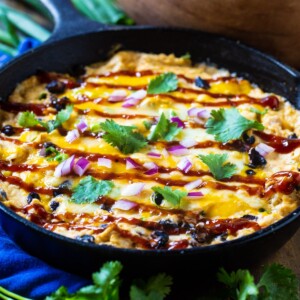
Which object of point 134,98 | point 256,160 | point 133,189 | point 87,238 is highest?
point 134,98

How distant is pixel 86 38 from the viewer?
459 centimetres

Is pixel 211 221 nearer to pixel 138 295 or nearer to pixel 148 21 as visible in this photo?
pixel 138 295

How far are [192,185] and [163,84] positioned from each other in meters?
0.99

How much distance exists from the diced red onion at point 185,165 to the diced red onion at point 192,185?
0.10m

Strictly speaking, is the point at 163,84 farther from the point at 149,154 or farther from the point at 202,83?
the point at 149,154

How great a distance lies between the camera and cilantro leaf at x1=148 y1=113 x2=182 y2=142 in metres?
3.88

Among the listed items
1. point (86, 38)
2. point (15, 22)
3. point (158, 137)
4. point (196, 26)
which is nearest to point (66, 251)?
point (158, 137)

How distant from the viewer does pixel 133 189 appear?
11.5 ft

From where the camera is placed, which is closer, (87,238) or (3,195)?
(87,238)

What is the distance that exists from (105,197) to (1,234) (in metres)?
0.65

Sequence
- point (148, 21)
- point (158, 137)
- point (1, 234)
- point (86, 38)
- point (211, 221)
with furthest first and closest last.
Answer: point (148, 21), point (86, 38), point (158, 137), point (1, 234), point (211, 221)

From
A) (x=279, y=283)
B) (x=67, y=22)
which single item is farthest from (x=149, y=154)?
(x=67, y=22)

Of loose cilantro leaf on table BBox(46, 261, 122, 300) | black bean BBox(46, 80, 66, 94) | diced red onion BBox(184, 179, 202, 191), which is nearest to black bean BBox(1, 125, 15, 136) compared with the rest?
black bean BBox(46, 80, 66, 94)

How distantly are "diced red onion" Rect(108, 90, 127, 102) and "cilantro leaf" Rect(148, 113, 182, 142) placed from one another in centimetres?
42
